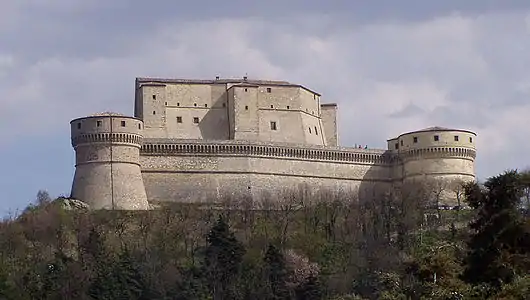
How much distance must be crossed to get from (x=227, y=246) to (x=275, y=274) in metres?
3.69

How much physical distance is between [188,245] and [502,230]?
44.9 m

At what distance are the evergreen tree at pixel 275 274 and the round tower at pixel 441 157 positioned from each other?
1852cm

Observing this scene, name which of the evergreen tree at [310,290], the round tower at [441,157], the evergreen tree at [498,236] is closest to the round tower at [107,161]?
the evergreen tree at [310,290]

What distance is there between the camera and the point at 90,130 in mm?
80938

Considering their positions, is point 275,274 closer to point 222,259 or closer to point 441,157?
point 222,259

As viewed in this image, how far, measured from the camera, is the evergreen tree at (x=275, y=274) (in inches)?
2726

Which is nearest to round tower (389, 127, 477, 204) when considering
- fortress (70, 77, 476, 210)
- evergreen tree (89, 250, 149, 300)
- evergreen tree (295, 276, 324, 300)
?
fortress (70, 77, 476, 210)

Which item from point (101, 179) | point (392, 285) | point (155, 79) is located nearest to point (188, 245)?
point (101, 179)

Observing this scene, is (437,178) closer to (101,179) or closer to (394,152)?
(394,152)

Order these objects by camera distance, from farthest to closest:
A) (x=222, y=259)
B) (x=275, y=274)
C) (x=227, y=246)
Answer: (x=227, y=246) < (x=222, y=259) < (x=275, y=274)

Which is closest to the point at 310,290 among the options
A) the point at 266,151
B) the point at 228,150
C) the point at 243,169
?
the point at 243,169

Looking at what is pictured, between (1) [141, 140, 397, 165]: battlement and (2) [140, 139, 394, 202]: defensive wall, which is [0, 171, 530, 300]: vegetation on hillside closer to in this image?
(2) [140, 139, 394, 202]: defensive wall

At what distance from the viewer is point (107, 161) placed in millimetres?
81375

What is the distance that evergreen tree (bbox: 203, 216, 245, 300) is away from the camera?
70.4m
